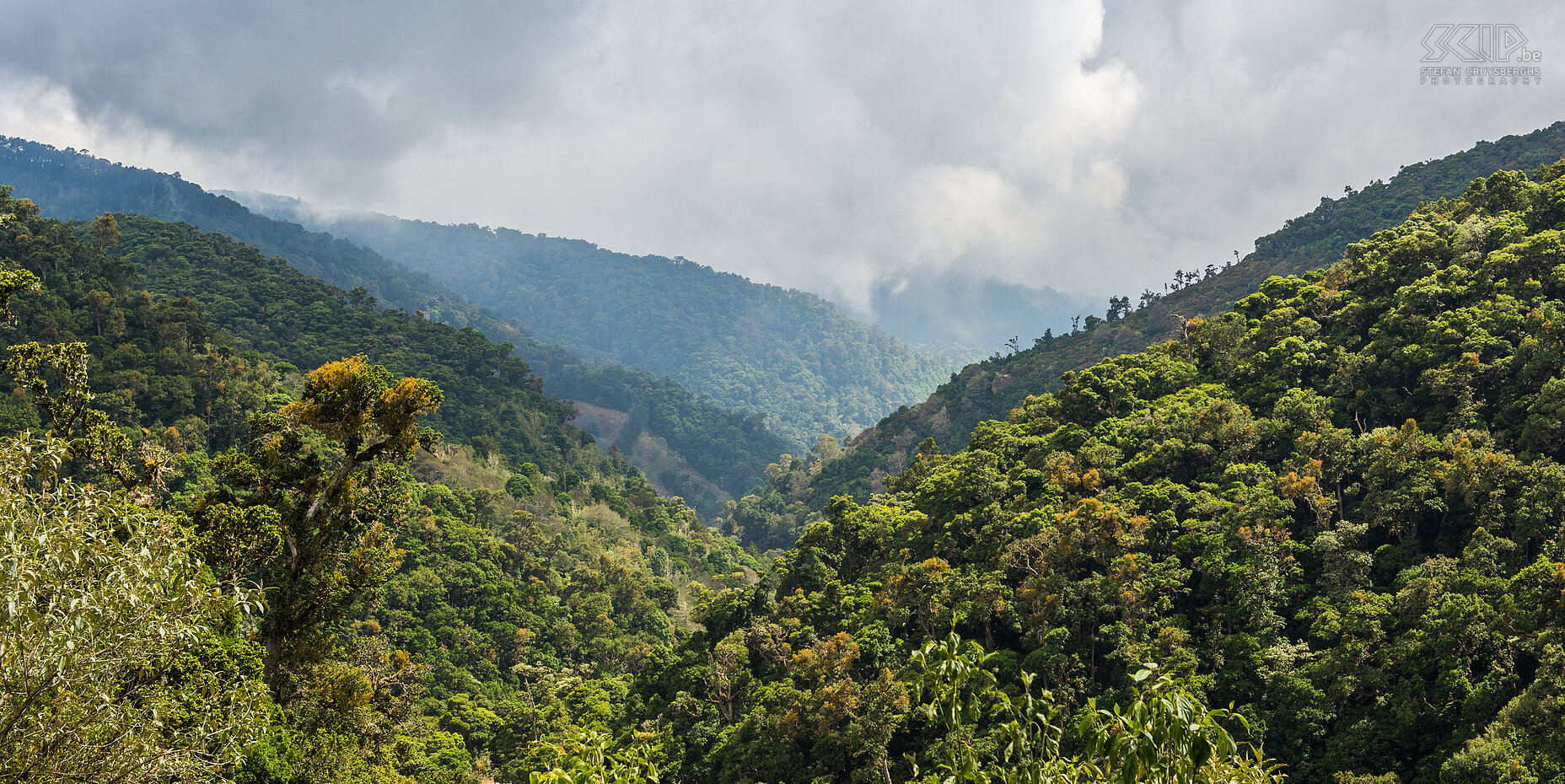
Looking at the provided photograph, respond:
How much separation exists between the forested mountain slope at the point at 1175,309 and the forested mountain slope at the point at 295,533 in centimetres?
1858

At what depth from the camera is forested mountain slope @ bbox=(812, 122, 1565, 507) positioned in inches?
2790

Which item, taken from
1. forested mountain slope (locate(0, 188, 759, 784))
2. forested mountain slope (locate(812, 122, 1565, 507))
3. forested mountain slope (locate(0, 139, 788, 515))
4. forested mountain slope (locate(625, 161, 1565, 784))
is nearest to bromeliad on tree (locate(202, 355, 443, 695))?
forested mountain slope (locate(0, 188, 759, 784))

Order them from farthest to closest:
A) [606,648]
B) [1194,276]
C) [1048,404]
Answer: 1. [1194,276]
2. [606,648]
3. [1048,404]

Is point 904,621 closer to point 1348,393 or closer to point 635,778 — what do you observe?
point 1348,393

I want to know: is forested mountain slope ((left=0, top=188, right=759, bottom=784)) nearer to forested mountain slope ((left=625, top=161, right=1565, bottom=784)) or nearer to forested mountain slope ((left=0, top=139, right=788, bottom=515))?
forested mountain slope ((left=625, top=161, right=1565, bottom=784))

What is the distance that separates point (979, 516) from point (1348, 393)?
13.2 metres

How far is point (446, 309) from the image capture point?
15888 cm

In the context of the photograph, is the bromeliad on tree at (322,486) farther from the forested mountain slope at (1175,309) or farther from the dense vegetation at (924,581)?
the forested mountain slope at (1175,309)

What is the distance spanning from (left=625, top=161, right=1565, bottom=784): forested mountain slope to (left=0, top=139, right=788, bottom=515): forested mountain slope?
8678 centimetres

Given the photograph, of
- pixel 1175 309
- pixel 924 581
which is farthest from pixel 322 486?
pixel 1175 309

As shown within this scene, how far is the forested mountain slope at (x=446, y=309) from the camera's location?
126875 millimetres

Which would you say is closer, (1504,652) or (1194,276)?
(1504,652)

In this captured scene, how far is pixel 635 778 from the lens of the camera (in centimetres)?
669

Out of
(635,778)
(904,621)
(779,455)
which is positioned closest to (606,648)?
(904,621)
